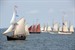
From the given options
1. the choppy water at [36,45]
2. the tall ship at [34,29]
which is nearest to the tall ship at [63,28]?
the tall ship at [34,29]

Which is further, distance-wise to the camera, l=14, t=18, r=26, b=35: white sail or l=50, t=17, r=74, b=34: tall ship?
l=50, t=17, r=74, b=34: tall ship

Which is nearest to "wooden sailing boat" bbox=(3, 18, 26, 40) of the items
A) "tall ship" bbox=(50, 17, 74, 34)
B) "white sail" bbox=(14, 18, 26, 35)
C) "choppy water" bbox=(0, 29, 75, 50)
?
"white sail" bbox=(14, 18, 26, 35)

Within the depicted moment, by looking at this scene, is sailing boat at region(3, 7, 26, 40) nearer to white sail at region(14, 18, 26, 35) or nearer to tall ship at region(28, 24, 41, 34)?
white sail at region(14, 18, 26, 35)

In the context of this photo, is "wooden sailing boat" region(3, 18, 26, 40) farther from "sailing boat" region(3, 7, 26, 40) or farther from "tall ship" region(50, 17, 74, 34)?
"tall ship" region(50, 17, 74, 34)

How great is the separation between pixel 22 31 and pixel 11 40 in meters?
4.93

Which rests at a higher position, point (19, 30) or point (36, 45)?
point (19, 30)

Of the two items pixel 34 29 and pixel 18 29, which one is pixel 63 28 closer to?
pixel 34 29

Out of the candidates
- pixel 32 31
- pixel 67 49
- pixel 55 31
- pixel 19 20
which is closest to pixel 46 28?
pixel 55 31

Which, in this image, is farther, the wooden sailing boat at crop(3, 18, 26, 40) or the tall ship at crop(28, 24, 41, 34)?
the tall ship at crop(28, 24, 41, 34)

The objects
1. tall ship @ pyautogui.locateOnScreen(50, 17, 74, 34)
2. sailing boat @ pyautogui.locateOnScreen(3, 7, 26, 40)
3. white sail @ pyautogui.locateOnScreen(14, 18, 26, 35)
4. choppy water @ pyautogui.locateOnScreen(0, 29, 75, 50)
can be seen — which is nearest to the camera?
choppy water @ pyautogui.locateOnScreen(0, 29, 75, 50)

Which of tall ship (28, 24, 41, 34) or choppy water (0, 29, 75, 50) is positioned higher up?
tall ship (28, 24, 41, 34)

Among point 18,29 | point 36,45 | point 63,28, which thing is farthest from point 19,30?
point 63,28

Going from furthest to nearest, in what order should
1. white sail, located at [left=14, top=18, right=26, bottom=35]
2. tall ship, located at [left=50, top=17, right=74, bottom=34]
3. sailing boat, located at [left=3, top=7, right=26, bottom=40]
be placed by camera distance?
tall ship, located at [left=50, top=17, right=74, bottom=34]
sailing boat, located at [left=3, top=7, right=26, bottom=40]
white sail, located at [left=14, top=18, right=26, bottom=35]

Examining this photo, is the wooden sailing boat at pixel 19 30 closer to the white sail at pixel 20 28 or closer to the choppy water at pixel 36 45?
the white sail at pixel 20 28
